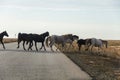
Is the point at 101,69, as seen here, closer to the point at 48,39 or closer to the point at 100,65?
the point at 100,65

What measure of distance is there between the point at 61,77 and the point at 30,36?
2786 centimetres

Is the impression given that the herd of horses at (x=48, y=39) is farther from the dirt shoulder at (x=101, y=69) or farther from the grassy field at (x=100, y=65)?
the dirt shoulder at (x=101, y=69)

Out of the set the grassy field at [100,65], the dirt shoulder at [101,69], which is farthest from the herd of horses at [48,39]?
the dirt shoulder at [101,69]

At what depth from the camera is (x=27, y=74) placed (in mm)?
17250

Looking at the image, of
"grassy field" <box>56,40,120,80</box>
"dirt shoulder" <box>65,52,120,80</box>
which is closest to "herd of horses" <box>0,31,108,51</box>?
"grassy field" <box>56,40,120,80</box>

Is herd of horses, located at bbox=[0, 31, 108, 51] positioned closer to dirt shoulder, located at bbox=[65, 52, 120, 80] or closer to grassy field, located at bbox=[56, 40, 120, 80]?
grassy field, located at bbox=[56, 40, 120, 80]

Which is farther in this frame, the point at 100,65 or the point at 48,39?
the point at 48,39

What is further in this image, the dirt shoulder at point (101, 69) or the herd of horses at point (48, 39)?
the herd of horses at point (48, 39)

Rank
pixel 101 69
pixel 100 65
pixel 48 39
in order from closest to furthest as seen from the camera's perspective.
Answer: pixel 101 69, pixel 100 65, pixel 48 39

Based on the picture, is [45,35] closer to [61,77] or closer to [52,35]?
[52,35]

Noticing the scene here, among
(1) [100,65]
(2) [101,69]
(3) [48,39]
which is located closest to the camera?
(2) [101,69]

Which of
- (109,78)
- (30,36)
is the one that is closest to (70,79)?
(109,78)

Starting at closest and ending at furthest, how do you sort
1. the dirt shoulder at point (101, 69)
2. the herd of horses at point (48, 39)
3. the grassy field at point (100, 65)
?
the dirt shoulder at point (101, 69)
the grassy field at point (100, 65)
the herd of horses at point (48, 39)

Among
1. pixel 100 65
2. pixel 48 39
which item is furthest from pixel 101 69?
pixel 48 39
